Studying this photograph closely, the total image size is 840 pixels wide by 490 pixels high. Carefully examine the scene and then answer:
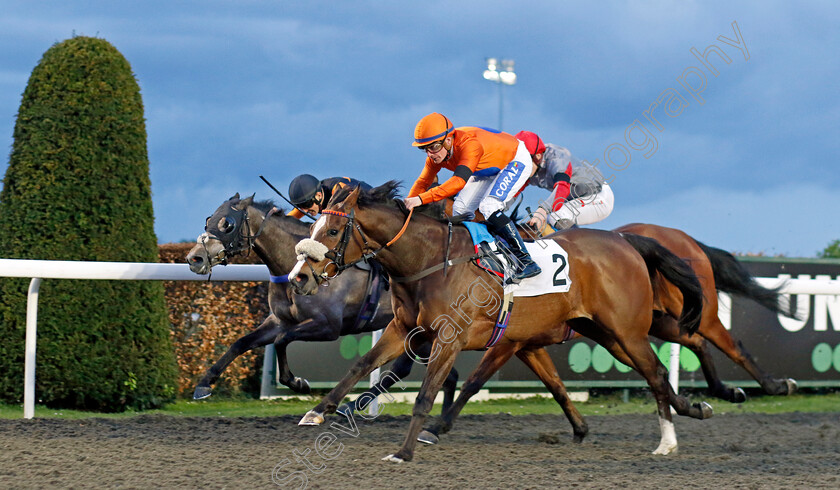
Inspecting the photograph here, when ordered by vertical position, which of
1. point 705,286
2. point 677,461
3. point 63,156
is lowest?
point 677,461

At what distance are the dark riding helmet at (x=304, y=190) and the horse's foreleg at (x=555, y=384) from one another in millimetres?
1590

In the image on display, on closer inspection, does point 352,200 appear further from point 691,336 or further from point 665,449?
point 691,336

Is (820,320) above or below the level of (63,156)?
below

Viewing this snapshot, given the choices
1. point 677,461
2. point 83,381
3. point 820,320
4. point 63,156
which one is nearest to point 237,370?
point 83,381

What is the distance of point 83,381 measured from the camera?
5.85 m

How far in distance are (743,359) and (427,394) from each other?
2.55 meters

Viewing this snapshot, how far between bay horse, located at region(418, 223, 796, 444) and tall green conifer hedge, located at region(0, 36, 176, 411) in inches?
92.2

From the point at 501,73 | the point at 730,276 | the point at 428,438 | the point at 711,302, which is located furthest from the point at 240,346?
the point at 501,73

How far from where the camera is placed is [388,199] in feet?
14.0

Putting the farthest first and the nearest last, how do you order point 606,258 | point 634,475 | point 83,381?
point 83,381 < point 606,258 < point 634,475

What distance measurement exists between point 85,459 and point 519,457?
2117 mm

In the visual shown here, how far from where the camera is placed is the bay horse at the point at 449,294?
3945 mm

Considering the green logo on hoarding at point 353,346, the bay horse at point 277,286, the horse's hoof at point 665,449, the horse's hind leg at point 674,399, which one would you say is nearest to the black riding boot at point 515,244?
the horse's hind leg at point 674,399

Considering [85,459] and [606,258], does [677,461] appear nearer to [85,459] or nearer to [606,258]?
[606,258]
